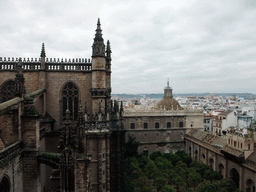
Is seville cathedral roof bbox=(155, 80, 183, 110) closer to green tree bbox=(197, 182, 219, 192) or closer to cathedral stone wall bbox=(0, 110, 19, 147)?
green tree bbox=(197, 182, 219, 192)

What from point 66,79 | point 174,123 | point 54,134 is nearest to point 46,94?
point 66,79

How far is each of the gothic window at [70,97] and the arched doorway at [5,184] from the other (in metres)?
10.3

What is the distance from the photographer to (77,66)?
825 inches

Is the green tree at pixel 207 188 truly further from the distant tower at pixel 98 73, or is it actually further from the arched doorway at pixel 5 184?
the arched doorway at pixel 5 184

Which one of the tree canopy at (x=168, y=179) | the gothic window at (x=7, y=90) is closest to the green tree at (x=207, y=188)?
the tree canopy at (x=168, y=179)

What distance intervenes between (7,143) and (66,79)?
9454mm

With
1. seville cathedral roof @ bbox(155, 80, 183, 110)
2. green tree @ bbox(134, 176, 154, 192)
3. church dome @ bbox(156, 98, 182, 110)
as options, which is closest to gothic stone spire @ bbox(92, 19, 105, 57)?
green tree @ bbox(134, 176, 154, 192)

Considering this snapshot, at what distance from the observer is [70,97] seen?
21047 mm

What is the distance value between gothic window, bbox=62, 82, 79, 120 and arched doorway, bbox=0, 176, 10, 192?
10.3 metres

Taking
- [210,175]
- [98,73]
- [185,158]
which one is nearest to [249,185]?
[210,175]

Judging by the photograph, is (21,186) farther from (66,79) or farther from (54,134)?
(66,79)

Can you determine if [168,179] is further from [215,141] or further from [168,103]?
[168,103]

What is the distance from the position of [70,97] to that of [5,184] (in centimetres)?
1109

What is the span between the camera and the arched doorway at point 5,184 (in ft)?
34.2
